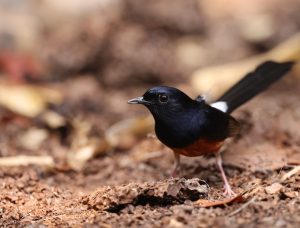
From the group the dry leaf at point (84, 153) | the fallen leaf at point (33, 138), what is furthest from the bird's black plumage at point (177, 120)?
the fallen leaf at point (33, 138)

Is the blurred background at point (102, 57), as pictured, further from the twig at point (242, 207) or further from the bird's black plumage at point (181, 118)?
the twig at point (242, 207)

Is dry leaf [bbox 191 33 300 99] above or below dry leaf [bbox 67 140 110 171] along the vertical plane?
above

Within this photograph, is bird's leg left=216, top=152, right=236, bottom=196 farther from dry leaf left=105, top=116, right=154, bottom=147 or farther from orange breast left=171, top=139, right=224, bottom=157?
dry leaf left=105, top=116, right=154, bottom=147

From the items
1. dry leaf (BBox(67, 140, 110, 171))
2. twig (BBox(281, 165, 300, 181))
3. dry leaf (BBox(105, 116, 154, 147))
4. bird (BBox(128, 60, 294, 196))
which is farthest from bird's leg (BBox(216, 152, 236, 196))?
dry leaf (BBox(105, 116, 154, 147))

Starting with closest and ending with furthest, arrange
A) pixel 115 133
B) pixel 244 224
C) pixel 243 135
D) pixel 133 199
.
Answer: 1. pixel 244 224
2. pixel 133 199
3. pixel 243 135
4. pixel 115 133

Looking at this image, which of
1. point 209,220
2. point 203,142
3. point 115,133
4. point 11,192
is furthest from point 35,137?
point 209,220

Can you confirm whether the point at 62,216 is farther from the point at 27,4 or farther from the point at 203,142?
the point at 27,4
